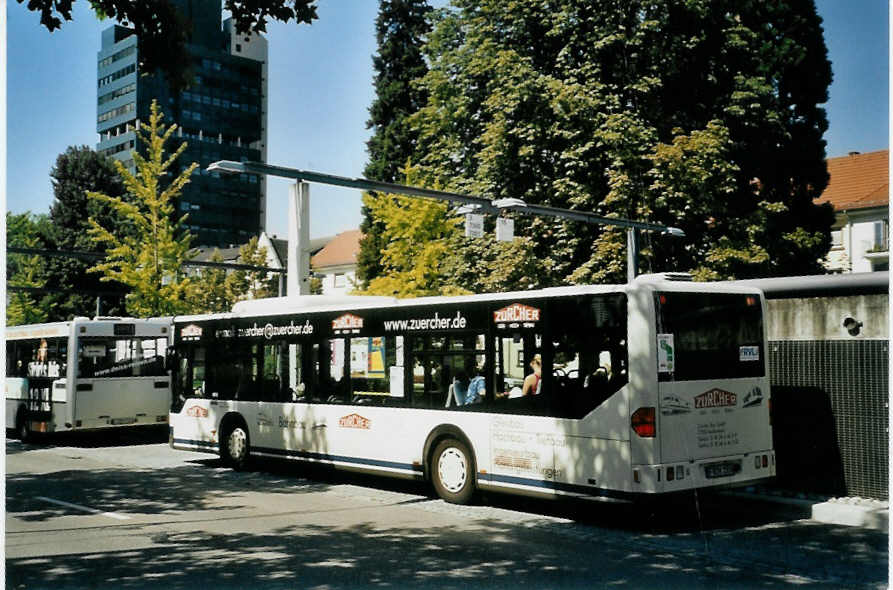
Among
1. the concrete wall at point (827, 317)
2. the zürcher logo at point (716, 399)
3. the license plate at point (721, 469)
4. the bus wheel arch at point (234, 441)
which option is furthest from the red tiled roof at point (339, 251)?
the license plate at point (721, 469)

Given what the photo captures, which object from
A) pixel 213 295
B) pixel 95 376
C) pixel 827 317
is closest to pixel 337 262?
pixel 213 295

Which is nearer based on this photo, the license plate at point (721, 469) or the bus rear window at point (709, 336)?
the bus rear window at point (709, 336)

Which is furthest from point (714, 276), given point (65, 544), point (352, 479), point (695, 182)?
point (65, 544)

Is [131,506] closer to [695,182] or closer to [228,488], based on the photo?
[228,488]

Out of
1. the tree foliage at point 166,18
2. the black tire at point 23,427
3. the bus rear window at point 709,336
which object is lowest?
the black tire at point 23,427

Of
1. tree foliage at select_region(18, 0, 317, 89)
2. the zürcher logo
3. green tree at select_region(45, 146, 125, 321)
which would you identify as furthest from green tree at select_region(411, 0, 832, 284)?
green tree at select_region(45, 146, 125, 321)

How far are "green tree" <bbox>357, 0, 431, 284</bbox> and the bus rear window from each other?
1632 inches

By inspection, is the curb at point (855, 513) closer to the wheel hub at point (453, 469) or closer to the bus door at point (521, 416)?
the bus door at point (521, 416)

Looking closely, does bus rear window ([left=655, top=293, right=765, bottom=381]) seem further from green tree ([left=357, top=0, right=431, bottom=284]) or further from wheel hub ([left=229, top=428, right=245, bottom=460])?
green tree ([left=357, top=0, right=431, bottom=284])

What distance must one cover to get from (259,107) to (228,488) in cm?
10448

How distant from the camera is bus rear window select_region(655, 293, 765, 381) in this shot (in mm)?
9922

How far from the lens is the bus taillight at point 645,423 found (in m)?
9.63

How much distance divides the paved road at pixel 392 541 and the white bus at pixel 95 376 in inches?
272

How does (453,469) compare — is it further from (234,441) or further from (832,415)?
(234,441)
